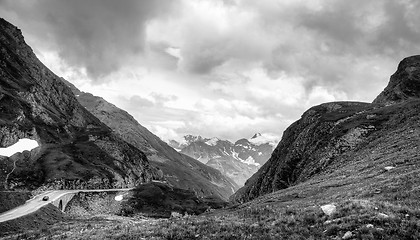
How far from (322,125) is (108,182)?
114813 millimetres

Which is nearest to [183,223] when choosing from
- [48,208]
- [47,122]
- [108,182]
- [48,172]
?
[48,208]

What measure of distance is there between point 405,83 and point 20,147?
199 metres

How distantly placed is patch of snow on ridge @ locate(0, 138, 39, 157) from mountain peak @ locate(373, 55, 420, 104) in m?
174

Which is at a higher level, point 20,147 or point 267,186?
point 20,147

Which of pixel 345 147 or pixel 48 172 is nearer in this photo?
pixel 345 147

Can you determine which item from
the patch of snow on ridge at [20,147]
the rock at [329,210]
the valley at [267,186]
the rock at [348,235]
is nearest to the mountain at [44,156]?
the valley at [267,186]

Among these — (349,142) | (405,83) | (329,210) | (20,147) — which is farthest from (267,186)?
(20,147)

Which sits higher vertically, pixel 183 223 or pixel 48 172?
pixel 48 172

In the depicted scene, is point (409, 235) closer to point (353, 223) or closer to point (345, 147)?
point (353, 223)

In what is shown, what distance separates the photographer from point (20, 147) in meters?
135

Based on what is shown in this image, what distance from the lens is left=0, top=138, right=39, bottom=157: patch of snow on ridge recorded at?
124 meters

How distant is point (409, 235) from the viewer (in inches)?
546

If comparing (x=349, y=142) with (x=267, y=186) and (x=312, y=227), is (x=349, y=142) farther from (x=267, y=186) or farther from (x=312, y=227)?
(x=312, y=227)

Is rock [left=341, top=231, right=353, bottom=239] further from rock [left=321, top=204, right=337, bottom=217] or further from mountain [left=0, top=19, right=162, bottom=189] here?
mountain [left=0, top=19, right=162, bottom=189]
